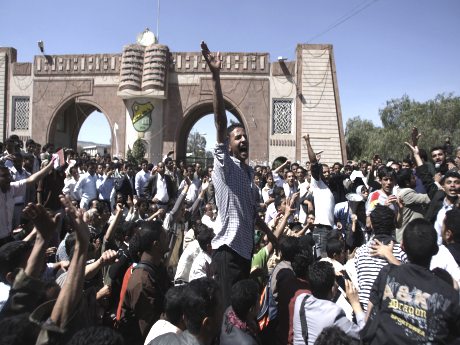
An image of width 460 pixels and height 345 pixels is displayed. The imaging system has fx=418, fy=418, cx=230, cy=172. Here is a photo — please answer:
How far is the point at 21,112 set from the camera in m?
24.9

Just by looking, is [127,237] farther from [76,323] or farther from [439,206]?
[439,206]

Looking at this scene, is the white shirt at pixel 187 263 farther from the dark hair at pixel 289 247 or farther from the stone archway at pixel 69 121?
the stone archway at pixel 69 121

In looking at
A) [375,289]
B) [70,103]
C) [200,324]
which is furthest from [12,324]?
[70,103]

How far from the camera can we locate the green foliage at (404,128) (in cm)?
2909

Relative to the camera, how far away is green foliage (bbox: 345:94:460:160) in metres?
29.1

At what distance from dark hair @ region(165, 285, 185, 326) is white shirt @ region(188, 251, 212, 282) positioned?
160 centimetres

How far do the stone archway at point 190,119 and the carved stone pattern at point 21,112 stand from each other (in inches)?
360

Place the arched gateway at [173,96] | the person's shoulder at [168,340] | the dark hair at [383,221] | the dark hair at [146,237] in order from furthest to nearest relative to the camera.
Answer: the arched gateway at [173,96], the dark hair at [383,221], the dark hair at [146,237], the person's shoulder at [168,340]

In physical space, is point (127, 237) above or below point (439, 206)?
below

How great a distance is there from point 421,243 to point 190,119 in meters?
23.8

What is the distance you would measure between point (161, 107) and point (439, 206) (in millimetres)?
19979

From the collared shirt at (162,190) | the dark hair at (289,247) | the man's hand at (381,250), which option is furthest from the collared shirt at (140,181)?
the man's hand at (381,250)

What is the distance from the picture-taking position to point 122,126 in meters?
23.8

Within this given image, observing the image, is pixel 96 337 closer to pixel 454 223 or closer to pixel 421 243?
pixel 421 243
